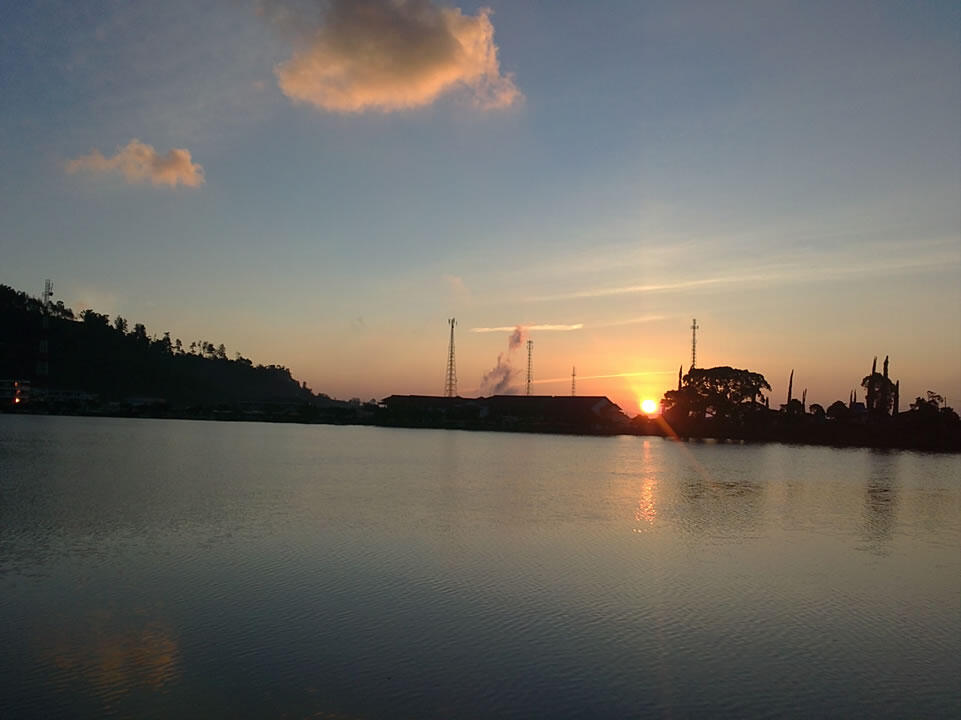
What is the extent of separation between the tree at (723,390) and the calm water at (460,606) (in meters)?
60.9

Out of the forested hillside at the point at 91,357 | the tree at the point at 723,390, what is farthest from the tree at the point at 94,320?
the tree at the point at 723,390

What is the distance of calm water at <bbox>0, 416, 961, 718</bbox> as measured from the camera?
25.8 feet

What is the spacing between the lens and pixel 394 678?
823 cm

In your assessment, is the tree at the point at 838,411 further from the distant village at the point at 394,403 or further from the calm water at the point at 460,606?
the calm water at the point at 460,606

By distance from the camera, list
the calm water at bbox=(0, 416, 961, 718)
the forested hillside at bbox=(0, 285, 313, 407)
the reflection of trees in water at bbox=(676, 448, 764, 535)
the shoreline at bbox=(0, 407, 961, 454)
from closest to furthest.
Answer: the calm water at bbox=(0, 416, 961, 718) → the reflection of trees in water at bbox=(676, 448, 764, 535) → the shoreline at bbox=(0, 407, 961, 454) → the forested hillside at bbox=(0, 285, 313, 407)

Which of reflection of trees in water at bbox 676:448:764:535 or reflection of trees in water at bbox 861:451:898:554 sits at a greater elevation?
reflection of trees in water at bbox 861:451:898:554

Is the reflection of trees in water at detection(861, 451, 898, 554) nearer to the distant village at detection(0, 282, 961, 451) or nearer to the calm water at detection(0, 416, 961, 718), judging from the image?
the calm water at detection(0, 416, 961, 718)

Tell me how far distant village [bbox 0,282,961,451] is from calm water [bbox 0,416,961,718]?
5960cm

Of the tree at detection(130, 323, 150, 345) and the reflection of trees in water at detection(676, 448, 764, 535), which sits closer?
the reflection of trees in water at detection(676, 448, 764, 535)

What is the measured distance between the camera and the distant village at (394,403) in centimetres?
8025

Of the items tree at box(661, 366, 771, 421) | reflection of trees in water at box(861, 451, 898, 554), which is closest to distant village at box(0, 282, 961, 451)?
tree at box(661, 366, 771, 421)

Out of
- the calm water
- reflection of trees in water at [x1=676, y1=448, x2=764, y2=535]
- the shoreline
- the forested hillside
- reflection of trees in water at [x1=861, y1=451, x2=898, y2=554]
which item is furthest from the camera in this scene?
the forested hillside

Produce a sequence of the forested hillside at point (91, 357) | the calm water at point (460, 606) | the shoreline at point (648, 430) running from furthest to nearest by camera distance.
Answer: the forested hillside at point (91, 357) < the shoreline at point (648, 430) < the calm water at point (460, 606)

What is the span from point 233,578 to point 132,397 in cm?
13657
